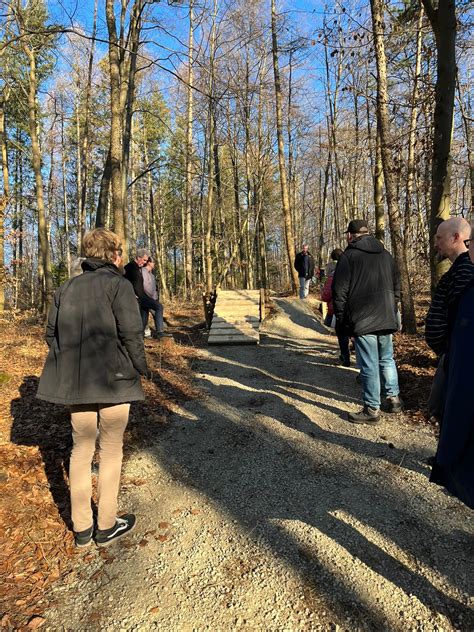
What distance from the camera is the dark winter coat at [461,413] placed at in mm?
1653

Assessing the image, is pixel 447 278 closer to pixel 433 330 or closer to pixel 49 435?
pixel 433 330

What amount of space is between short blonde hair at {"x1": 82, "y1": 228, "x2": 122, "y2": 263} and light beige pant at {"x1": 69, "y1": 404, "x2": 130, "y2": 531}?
3.45ft

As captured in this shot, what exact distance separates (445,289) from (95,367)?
242cm

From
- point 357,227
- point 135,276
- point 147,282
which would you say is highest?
point 357,227

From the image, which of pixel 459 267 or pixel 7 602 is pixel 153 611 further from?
pixel 459 267

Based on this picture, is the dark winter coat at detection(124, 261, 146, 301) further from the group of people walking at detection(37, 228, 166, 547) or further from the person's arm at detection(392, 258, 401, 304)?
the group of people walking at detection(37, 228, 166, 547)

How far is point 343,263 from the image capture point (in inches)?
182

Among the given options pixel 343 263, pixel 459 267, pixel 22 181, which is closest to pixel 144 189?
pixel 22 181

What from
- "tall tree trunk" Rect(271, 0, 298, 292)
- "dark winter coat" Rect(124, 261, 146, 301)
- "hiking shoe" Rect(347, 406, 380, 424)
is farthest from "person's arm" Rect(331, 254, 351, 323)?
"tall tree trunk" Rect(271, 0, 298, 292)

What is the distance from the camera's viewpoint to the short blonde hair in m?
2.76

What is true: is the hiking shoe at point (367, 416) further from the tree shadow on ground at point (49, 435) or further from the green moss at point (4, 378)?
the green moss at point (4, 378)

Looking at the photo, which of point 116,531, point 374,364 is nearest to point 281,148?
point 374,364

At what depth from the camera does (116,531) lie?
2.85 m

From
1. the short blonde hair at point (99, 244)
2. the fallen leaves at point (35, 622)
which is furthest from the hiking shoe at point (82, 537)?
the short blonde hair at point (99, 244)
